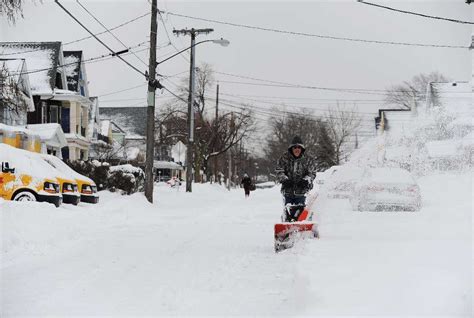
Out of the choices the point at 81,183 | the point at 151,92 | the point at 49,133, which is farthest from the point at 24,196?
the point at 49,133

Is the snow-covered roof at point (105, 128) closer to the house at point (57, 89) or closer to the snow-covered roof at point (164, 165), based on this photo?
the snow-covered roof at point (164, 165)

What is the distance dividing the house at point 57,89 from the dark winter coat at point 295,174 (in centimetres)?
2812

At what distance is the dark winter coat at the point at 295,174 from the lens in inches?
380

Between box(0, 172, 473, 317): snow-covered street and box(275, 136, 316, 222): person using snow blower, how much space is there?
0.81 metres

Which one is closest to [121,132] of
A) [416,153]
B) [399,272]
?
[416,153]

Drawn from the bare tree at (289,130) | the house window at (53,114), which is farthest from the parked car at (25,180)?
the bare tree at (289,130)

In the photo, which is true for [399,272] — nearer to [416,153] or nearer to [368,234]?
[368,234]

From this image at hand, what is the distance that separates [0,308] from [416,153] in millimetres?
34523

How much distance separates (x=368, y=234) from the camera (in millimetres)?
9891

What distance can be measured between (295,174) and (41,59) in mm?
31529

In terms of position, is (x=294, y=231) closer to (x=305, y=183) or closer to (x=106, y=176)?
(x=305, y=183)

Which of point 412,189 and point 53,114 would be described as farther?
point 53,114

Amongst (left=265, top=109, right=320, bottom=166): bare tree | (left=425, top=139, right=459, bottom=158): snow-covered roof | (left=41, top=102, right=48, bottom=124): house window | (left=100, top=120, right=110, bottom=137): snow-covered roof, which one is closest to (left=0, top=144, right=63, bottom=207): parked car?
(left=425, top=139, right=459, bottom=158): snow-covered roof

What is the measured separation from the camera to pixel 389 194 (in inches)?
653
